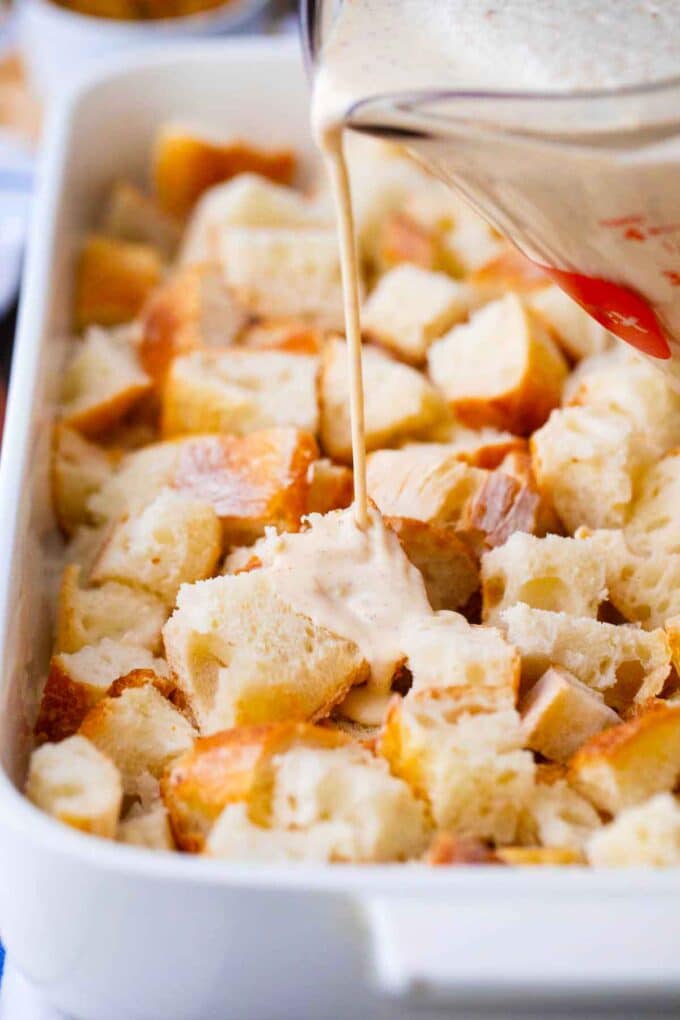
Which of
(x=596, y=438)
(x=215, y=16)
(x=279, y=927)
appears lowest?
(x=279, y=927)

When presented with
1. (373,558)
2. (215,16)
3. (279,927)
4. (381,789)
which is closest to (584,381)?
(373,558)

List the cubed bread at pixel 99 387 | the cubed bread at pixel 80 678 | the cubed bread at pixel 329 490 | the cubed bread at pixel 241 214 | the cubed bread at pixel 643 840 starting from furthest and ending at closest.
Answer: the cubed bread at pixel 241 214
the cubed bread at pixel 99 387
the cubed bread at pixel 329 490
the cubed bread at pixel 80 678
the cubed bread at pixel 643 840

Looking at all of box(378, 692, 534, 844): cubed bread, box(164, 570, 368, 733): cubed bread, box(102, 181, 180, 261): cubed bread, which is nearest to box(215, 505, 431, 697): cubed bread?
box(164, 570, 368, 733): cubed bread

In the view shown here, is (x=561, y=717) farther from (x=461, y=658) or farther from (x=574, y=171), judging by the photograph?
(x=574, y=171)

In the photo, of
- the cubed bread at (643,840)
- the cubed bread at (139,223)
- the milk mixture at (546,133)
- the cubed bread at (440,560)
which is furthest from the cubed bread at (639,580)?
the cubed bread at (139,223)

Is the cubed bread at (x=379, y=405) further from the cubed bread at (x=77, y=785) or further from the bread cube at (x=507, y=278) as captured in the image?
the cubed bread at (x=77, y=785)

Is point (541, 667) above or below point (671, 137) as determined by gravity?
below

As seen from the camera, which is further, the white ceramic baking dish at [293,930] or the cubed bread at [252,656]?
the cubed bread at [252,656]

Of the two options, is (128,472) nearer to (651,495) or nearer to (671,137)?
(651,495)
